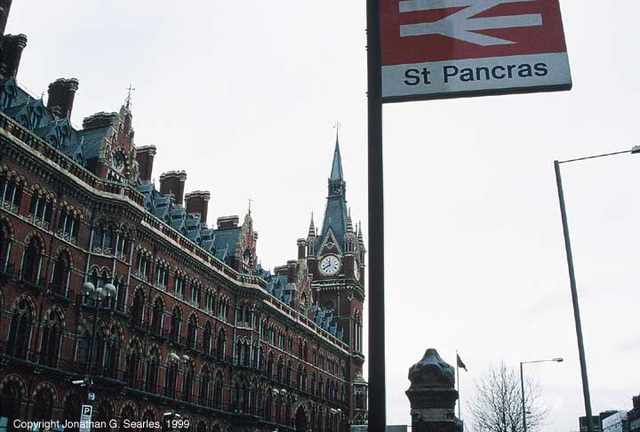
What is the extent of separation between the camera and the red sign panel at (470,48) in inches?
221

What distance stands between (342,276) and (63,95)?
57.0 meters

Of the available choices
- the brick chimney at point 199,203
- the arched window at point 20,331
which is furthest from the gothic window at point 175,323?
the arched window at point 20,331

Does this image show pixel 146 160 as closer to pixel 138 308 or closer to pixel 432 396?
pixel 138 308

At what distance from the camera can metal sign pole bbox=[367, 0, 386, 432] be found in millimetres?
4766

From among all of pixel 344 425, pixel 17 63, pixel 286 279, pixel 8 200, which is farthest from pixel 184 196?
pixel 344 425

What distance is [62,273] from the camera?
1699 inches

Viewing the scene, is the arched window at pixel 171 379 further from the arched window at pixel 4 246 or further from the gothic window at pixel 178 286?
the arched window at pixel 4 246

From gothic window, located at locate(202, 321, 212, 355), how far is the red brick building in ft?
0.35

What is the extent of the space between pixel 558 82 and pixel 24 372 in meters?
38.7

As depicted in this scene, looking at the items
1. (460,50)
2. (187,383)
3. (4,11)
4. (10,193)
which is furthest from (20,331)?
(460,50)

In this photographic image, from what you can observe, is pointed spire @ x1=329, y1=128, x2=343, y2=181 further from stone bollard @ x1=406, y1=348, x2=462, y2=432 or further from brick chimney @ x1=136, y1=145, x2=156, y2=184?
stone bollard @ x1=406, y1=348, x2=462, y2=432

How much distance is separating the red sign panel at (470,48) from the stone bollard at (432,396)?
1700 centimetres

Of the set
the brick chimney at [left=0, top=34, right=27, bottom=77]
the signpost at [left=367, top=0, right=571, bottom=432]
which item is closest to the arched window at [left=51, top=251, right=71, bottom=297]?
the brick chimney at [left=0, top=34, right=27, bottom=77]

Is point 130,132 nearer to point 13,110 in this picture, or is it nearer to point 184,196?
point 13,110
